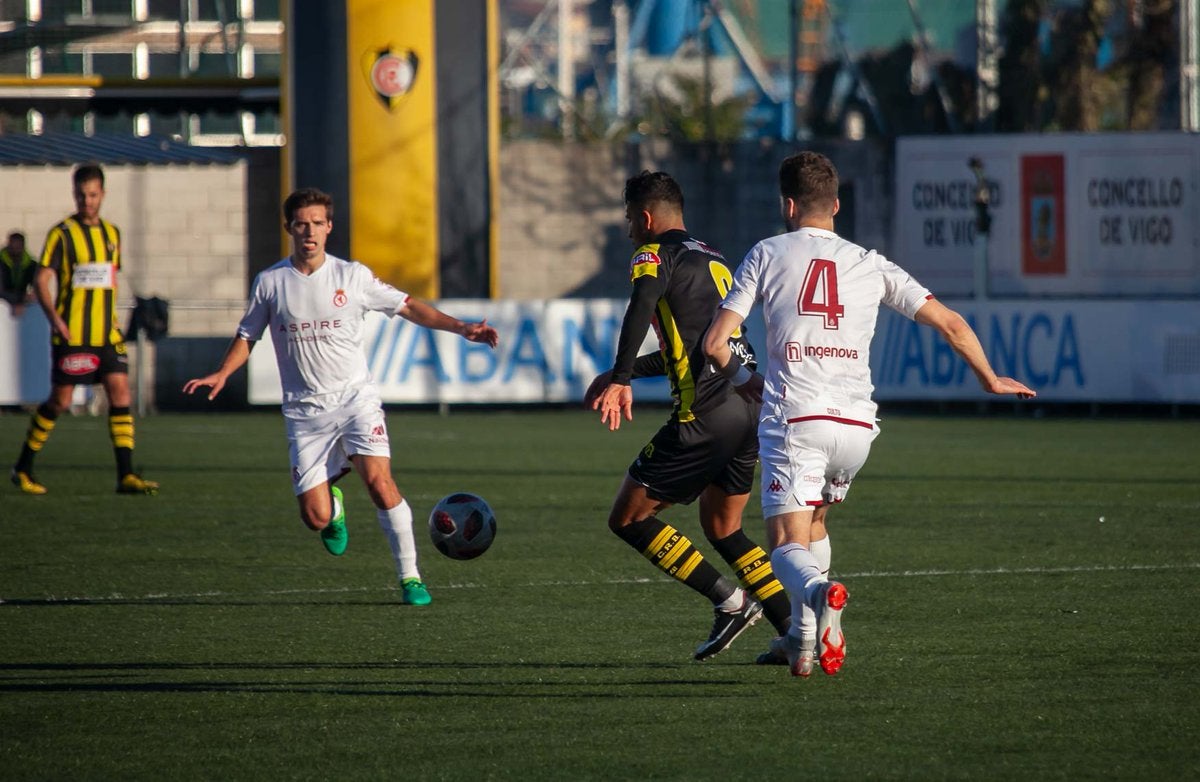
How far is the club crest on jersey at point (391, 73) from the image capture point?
25109mm

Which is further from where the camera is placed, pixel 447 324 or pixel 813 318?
pixel 447 324

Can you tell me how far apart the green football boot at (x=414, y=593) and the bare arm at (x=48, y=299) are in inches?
214

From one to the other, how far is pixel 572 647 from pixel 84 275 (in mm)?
7134

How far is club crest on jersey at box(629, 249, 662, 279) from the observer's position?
283 inches

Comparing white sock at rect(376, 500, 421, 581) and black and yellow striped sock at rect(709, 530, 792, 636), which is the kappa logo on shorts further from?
black and yellow striped sock at rect(709, 530, 792, 636)

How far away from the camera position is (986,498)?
1319 centimetres

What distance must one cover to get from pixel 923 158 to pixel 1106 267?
10.9ft

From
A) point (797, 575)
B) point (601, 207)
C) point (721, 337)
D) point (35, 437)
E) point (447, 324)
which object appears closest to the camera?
point (797, 575)

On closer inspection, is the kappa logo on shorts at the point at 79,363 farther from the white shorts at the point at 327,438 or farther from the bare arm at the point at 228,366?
the white shorts at the point at 327,438

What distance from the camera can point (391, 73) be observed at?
25.2 metres

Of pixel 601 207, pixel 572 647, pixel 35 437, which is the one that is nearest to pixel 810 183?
pixel 572 647

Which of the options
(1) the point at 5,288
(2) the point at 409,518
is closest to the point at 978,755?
(2) the point at 409,518

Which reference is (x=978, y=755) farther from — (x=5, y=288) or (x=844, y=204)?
(x=844, y=204)

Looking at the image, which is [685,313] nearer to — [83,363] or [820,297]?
[820,297]
